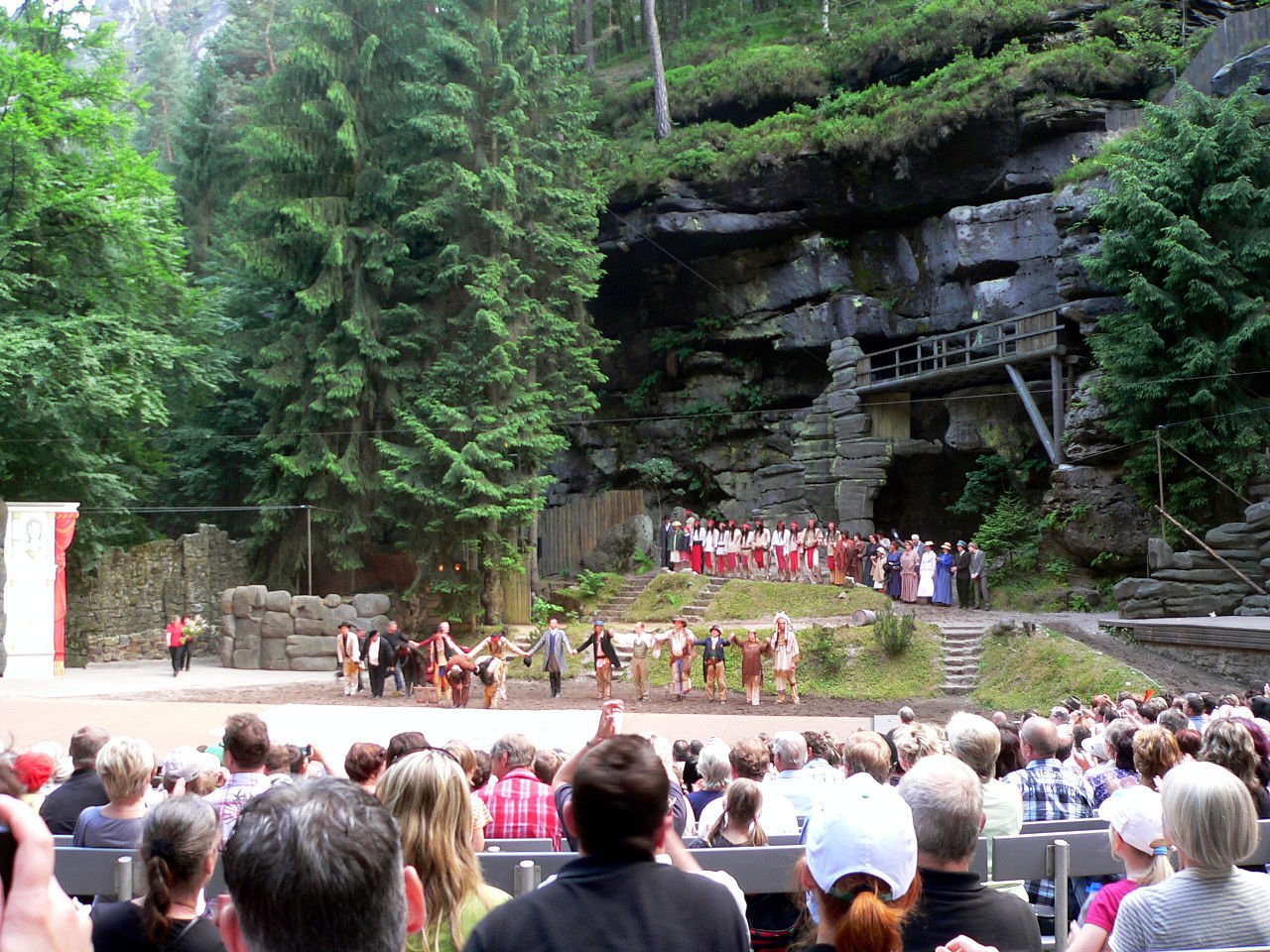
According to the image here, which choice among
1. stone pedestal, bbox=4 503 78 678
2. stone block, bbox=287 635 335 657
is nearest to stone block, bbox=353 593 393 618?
stone block, bbox=287 635 335 657

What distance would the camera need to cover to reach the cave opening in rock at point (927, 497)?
30.8 m

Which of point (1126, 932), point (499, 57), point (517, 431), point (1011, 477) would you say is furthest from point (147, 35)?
point (1126, 932)

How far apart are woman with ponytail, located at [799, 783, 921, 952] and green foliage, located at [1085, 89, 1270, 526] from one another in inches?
863

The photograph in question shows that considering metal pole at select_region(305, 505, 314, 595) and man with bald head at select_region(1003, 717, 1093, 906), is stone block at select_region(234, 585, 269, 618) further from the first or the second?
man with bald head at select_region(1003, 717, 1093, 906)

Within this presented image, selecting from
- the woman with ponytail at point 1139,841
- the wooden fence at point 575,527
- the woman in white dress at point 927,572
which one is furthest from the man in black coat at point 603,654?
the woman with ponytail at point 1139,841

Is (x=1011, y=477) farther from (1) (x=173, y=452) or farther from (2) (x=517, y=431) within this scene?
(1) (x=173, y=452)

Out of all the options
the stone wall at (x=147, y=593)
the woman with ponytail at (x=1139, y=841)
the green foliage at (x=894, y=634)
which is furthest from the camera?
the stone wall at (x=147, y=593)

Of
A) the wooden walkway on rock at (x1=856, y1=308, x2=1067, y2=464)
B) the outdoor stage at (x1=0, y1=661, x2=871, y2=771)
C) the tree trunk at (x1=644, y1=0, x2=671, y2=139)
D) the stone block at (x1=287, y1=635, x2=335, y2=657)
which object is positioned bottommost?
the outdoor stage at (x1=0, y1=661, x2=871, y2=771)

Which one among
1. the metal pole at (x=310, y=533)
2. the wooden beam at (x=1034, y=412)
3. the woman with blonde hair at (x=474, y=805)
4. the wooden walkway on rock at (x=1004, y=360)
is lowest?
the woman with blonde hair at (x=474, y=805)

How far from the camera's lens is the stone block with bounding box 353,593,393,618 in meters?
Answer: 23.4

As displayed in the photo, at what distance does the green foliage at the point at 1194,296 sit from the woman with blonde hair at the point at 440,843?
2192 cm

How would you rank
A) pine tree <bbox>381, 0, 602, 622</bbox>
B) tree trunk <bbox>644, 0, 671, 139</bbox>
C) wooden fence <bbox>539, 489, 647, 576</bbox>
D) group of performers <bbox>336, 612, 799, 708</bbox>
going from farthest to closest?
tree trunk <bbox>644, 0, 671, 139</bbox> → wooden fence <bbox>539, 489, 647, 576</bbox> → pine tree <bbox>381, 0, 602, 622</bbox> → group of performers <bbox>336, 612, 799, 708</bbox>

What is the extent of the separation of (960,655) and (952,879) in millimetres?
17810

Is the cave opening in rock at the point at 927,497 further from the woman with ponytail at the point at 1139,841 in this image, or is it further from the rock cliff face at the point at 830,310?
the woman with ponytail at the point at 1139,841
